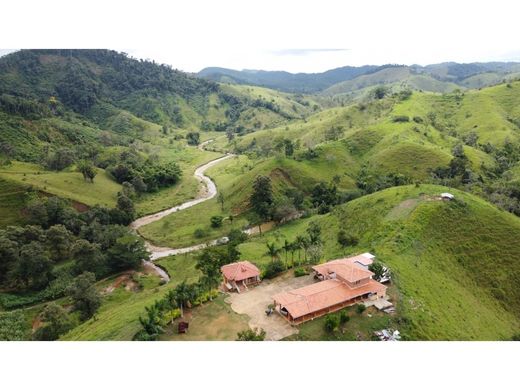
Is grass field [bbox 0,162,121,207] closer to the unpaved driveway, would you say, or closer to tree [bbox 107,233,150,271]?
tree [bbox 107,233,150,271]

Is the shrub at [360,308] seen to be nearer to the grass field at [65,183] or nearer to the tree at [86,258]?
the tree at [86,258]

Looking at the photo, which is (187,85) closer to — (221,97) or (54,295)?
(221,97)

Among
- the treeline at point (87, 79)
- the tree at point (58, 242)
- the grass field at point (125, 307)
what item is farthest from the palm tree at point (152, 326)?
the treeline at point (87, 79)

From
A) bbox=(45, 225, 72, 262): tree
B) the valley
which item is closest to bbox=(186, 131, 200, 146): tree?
the valley

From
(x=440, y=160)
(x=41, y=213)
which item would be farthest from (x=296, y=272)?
(x=440, y=160)

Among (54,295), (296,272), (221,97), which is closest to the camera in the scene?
(296,272)

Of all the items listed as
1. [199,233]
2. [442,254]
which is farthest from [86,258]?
[442,254]
